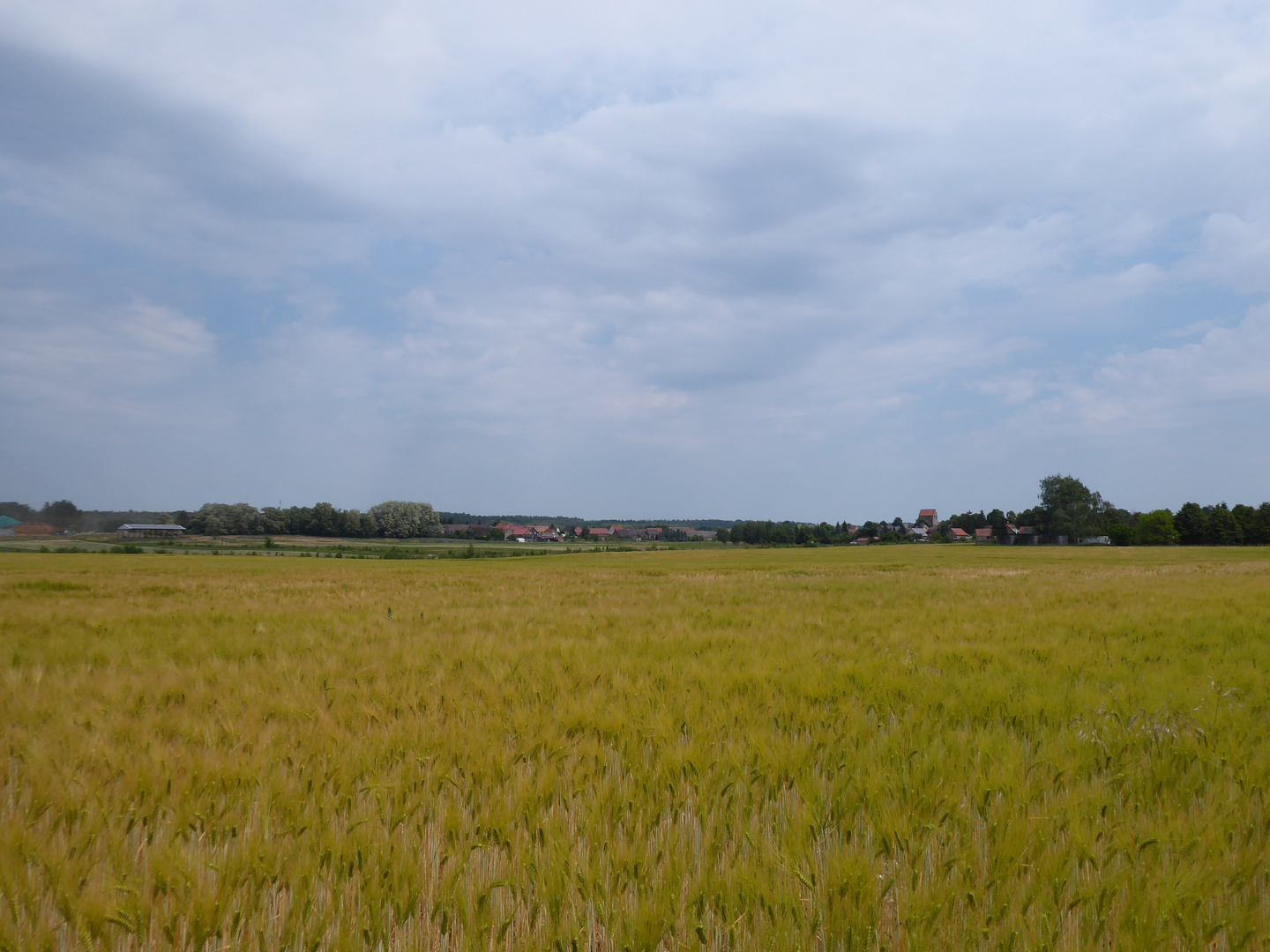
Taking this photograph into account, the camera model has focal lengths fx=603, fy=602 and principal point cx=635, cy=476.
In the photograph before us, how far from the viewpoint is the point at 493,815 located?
2.83 meters

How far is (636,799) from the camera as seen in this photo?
3.02 m

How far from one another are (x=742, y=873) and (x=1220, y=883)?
5.94 ft

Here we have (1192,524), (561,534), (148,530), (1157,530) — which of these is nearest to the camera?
(1192,524)

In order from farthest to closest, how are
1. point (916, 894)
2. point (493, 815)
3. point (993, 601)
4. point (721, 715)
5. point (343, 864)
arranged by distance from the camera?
point (993, 601)
point (721, 715)
point (493, 815)
point (343, 864)
point (916, 894)

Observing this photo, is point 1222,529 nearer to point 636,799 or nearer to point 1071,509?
point 1071,509

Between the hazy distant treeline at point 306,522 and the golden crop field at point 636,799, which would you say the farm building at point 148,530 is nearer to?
the hazy distant treeline at point 306,522

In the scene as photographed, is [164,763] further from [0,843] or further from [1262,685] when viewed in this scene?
[1262,685]

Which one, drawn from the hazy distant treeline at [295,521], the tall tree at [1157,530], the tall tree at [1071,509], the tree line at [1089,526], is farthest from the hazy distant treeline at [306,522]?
the tall tree at [1157,530]

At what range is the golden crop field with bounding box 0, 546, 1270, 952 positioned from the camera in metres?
2.10

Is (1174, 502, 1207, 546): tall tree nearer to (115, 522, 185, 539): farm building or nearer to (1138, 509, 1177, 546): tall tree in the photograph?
(1138, 509, 1177, 546): tall tree

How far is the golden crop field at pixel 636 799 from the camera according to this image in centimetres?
210

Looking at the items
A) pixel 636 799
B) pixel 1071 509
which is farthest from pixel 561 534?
pixel 636 799

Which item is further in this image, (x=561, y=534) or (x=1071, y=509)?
(x=561, y=534)

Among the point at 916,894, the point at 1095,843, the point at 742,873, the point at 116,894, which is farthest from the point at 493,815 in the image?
the point at 1095,843
